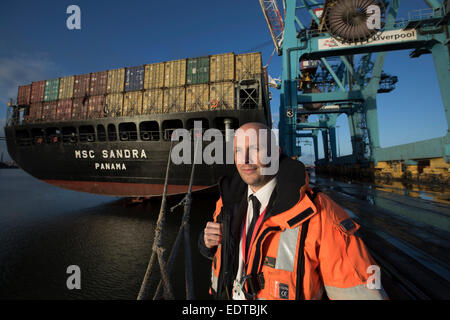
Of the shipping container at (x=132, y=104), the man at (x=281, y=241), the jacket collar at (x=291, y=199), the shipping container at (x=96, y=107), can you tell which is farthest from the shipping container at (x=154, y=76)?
the jacket collar at (x=291, y=199)

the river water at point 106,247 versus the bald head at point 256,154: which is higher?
the bald head at point 256,154

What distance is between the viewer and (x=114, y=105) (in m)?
15.3

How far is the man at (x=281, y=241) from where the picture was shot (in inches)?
51.6

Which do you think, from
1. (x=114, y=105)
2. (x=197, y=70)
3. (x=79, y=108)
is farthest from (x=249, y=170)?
(x=79, y=108)

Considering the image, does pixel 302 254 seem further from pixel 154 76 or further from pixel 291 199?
pixel 154 76

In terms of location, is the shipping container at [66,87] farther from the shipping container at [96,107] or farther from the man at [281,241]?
the man at [281,241]

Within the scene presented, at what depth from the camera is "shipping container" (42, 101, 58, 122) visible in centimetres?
1722

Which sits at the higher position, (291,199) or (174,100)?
(174,100)

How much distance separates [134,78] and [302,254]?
18141 mm

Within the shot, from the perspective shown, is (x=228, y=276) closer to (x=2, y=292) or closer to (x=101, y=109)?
(x=2, y=292)

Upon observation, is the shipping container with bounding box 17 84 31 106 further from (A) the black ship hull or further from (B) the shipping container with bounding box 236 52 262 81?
(B) the shipping container with bounding box 236 52 262 81

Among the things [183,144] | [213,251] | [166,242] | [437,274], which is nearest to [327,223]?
[213,251]

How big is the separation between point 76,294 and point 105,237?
12.7 feet

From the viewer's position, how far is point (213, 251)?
1.84m
